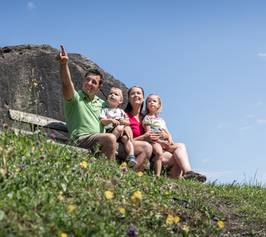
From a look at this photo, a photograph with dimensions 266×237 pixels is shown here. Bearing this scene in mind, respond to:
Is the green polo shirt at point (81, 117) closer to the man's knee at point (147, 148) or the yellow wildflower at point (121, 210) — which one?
the man's knee at point (147, 148)

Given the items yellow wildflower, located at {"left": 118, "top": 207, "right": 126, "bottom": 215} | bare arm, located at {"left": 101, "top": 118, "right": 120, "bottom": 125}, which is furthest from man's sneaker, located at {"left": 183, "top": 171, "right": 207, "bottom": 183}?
yellow wildflower, located at {"left": 118, "top": 207, "right": 126, "bottom": 215}

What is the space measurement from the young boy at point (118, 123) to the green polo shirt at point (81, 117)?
0.46 feet

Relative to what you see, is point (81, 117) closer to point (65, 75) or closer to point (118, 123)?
point (118, 123)

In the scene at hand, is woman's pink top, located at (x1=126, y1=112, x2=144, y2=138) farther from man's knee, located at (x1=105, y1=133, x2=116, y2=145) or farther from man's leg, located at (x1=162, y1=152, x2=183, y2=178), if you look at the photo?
man's knee, located at (x1=105, y1=133, x2=116, y2=145)

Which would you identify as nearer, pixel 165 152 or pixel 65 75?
pixel 65 75

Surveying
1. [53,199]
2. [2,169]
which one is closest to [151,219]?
[53,199]

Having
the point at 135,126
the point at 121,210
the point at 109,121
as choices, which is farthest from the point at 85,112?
the point at 121,210

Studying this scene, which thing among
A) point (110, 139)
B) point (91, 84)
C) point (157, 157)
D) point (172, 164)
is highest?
point (91, 84)

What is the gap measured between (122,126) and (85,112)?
0.64 meters

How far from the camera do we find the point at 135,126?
419 inches

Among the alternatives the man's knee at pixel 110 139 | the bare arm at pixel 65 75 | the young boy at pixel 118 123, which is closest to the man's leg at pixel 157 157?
the young boy at pixel 118 123

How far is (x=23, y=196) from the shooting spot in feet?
18.6

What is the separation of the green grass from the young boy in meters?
1.09

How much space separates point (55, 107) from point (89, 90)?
2.28 metres
